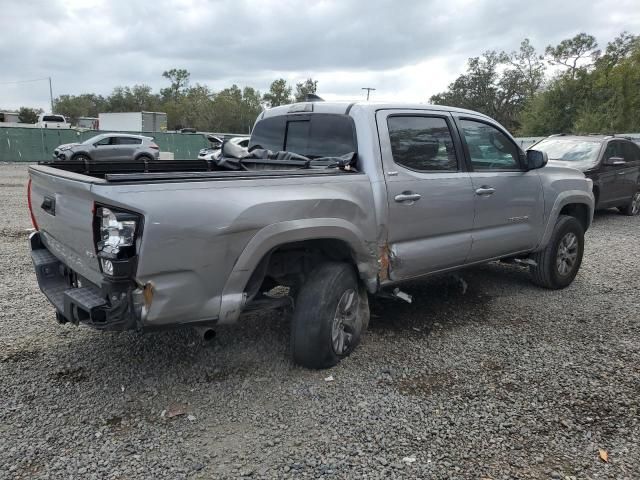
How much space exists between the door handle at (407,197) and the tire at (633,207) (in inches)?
384

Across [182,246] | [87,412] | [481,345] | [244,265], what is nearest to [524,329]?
[481,345]

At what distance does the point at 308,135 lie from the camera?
4.43m

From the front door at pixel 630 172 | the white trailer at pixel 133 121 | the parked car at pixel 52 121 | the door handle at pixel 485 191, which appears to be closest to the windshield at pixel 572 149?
the front door at pixel 630 172

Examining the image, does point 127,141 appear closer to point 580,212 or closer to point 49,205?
point 580,212

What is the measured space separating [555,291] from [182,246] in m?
4.46

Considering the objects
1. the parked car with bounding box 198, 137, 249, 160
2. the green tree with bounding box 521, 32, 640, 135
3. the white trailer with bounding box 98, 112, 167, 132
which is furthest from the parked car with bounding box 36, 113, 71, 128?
the green tree with bounding box 521, 32, 640, 135

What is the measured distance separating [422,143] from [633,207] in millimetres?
9841

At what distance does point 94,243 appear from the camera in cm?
281

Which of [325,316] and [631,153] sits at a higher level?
[631,153]

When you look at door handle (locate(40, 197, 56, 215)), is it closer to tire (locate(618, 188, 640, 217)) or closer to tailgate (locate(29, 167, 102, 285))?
tailgate (locate(29, 167, 102, 285))

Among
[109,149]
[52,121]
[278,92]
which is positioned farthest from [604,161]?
[278,92]

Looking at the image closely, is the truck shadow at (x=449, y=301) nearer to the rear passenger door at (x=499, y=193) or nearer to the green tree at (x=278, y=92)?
the rear passenger door at (x=499, y=193)

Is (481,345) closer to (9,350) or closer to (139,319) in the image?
(139,319)

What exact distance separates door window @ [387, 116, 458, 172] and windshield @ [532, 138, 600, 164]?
277 inches
